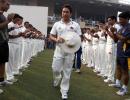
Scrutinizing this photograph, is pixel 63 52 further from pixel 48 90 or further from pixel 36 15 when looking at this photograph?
pixel 36 15

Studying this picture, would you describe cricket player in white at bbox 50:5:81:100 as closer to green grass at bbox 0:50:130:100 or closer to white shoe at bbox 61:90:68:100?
white shoe at bbox 61:90:68:100

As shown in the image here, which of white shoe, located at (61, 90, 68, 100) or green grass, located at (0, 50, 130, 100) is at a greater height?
white shoe, located at (61, 90, 68, 100)

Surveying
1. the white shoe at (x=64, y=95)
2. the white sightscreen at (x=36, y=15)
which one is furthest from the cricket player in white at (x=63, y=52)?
the white sightscreen at (x=36, y=15)

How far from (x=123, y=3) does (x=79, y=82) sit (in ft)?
218

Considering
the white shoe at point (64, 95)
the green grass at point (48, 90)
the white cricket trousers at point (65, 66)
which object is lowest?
the green grass at point (48, 90)

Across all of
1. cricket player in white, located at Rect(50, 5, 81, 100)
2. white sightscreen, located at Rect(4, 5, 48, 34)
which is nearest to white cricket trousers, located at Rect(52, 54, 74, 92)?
A: cricket player in white, located at Rect(50, 5, 81, 100)

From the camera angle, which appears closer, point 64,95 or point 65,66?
point 64,95

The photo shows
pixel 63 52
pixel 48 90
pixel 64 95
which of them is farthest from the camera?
pixel 48 90

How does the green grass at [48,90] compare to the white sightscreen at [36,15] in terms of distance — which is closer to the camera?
the green grass at [48,90]

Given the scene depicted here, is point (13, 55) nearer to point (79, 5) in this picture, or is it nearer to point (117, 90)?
point (117, 90)

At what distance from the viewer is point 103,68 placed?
15.4 m

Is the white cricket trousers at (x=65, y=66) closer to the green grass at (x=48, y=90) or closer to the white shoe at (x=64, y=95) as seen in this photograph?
the white shoe at (x=64, y=95)

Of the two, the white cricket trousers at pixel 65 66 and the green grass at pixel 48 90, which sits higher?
the white cricket trousers at pixel 65 66

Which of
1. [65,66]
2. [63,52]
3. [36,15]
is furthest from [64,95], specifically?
[36,15]
